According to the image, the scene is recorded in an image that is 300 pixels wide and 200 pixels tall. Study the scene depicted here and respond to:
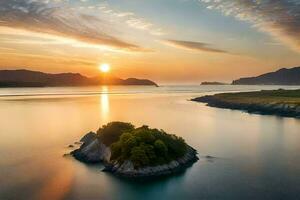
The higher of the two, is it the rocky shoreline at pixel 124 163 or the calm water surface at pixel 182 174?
the rocky shoreline at pixel 124 163

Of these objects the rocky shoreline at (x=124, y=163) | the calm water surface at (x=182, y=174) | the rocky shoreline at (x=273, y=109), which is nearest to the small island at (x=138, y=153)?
the rocky shoreline at (x=124, y=163)

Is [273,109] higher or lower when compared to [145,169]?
higher

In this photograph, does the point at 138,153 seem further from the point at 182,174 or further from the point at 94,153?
the point at 94,153

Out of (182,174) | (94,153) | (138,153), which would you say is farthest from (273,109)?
(138,153)

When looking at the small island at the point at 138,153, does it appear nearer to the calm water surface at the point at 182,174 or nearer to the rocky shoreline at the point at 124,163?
the rocky shoreline at the point at 124,163

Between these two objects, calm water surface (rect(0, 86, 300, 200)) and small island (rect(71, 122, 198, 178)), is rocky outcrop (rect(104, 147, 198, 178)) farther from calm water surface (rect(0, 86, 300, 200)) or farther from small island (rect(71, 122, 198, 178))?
calm water surface (rect(0, 86, 300, 200))

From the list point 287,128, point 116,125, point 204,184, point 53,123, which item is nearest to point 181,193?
point 204,184

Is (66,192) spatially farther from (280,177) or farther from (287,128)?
(287,128)
